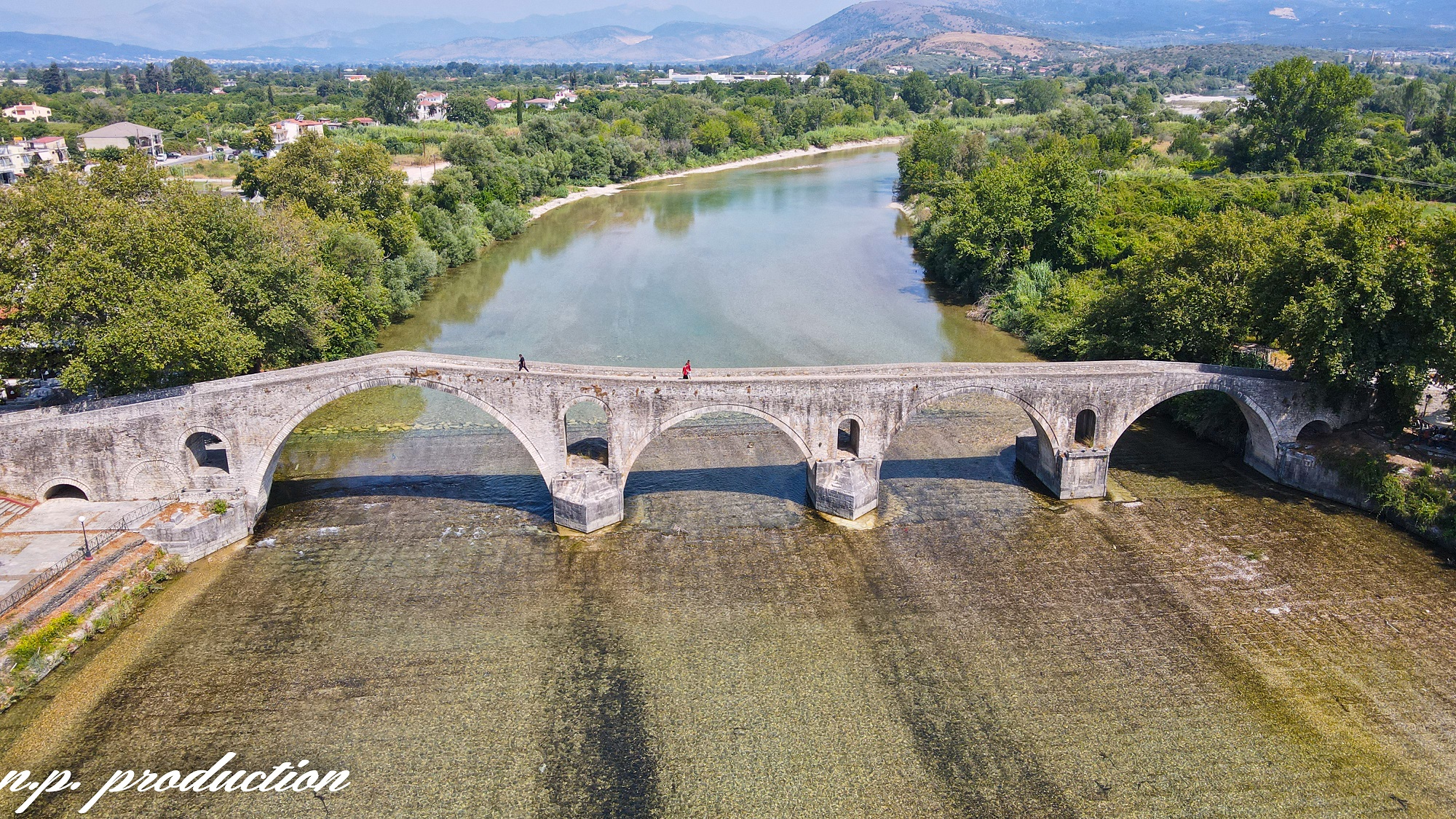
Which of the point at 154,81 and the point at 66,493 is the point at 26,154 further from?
the point at 154,81

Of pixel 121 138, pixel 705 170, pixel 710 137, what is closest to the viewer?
pixel 121 138

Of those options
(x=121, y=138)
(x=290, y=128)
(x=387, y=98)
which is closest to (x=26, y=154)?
(x=121, y=138)

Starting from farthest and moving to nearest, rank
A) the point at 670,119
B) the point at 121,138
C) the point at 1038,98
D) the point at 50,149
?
the point at 1038,98
the point at 670,119
the point at 121,138
the point at 50,149

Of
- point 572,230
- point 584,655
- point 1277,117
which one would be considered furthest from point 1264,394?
point 572,230

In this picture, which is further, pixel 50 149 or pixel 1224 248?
Result: pixel 50 149

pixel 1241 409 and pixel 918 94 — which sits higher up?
pixel 918 94

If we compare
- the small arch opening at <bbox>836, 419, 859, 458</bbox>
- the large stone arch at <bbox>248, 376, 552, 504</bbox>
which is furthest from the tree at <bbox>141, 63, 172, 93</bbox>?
the small arch opening at <bbox>836, 419, 859, 458</bbox>

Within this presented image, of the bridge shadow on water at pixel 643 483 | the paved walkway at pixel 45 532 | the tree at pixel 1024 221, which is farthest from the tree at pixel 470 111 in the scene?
the paved walkway at pixel 45 532
